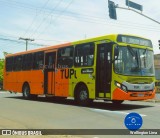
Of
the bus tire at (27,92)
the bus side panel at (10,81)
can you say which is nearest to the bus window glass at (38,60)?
the bus tire at (27,92)

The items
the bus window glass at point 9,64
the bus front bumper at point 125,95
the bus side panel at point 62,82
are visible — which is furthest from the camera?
the bus window glass at point 9,64

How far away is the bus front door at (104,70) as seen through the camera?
52.3 feet

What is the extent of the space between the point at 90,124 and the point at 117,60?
4.84 m

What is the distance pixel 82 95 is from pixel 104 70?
7.02 ft

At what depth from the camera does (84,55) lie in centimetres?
1750

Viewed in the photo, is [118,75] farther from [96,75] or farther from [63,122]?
[63,122]

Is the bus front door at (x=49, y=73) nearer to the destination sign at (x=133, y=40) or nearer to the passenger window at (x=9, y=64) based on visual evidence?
the destination sign at (x=133, y=40)

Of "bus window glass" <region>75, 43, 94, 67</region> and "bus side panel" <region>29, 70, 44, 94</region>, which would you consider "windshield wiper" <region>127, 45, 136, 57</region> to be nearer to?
"bus window glass" <region>75, 43, 94, 67</region>

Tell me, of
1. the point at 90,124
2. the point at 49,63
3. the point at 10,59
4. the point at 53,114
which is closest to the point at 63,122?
the point at 90,124

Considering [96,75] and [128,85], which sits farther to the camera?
[96,75]

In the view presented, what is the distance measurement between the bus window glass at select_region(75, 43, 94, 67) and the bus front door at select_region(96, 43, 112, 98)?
511 mm

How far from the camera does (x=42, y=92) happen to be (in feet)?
69.7

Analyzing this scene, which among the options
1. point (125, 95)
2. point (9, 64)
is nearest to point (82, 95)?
point (125, 95)

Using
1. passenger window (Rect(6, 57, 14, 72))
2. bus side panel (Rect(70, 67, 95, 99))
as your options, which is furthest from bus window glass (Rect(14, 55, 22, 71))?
bus side panel (Rect(70, 67, 95, 99))
